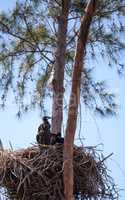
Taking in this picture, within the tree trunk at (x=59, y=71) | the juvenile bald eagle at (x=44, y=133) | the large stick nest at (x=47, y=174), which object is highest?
the tree trunk at (x=59, y=71)

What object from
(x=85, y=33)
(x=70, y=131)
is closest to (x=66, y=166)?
(x=70, y=131)

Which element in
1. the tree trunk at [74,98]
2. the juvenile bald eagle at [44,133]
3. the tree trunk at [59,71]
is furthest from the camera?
the tree trunk at [59,71]

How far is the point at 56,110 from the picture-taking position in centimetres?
913

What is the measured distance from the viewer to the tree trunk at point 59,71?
9109 mm

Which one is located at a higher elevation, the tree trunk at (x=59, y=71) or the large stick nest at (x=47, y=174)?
the tree trunk at (x=59, y=71)

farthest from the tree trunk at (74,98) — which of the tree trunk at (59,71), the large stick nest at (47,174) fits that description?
the tree trunk at (59,71)

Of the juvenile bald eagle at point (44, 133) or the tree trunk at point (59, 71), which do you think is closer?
the juvenile bald eagle at point (44, 133)

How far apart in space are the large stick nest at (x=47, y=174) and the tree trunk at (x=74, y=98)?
328 mm

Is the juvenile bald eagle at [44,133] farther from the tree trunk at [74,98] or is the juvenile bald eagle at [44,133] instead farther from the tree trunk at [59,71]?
the tree trunk at [74,98]

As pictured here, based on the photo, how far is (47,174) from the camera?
7965 mm

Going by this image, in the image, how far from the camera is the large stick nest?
26.0 feet

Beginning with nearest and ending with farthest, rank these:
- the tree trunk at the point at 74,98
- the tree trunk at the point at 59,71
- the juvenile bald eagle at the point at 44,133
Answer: the tree trunk at the point at 74,98 < the juvenile bald eagle at the point at 44,133 < the tree trunk at the point at 59,71

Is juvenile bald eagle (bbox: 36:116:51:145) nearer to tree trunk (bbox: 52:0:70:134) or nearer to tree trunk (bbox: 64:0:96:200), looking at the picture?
tree trunk (bbox: 52:0:70:134)

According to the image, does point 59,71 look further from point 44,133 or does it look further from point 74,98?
point 74,98
